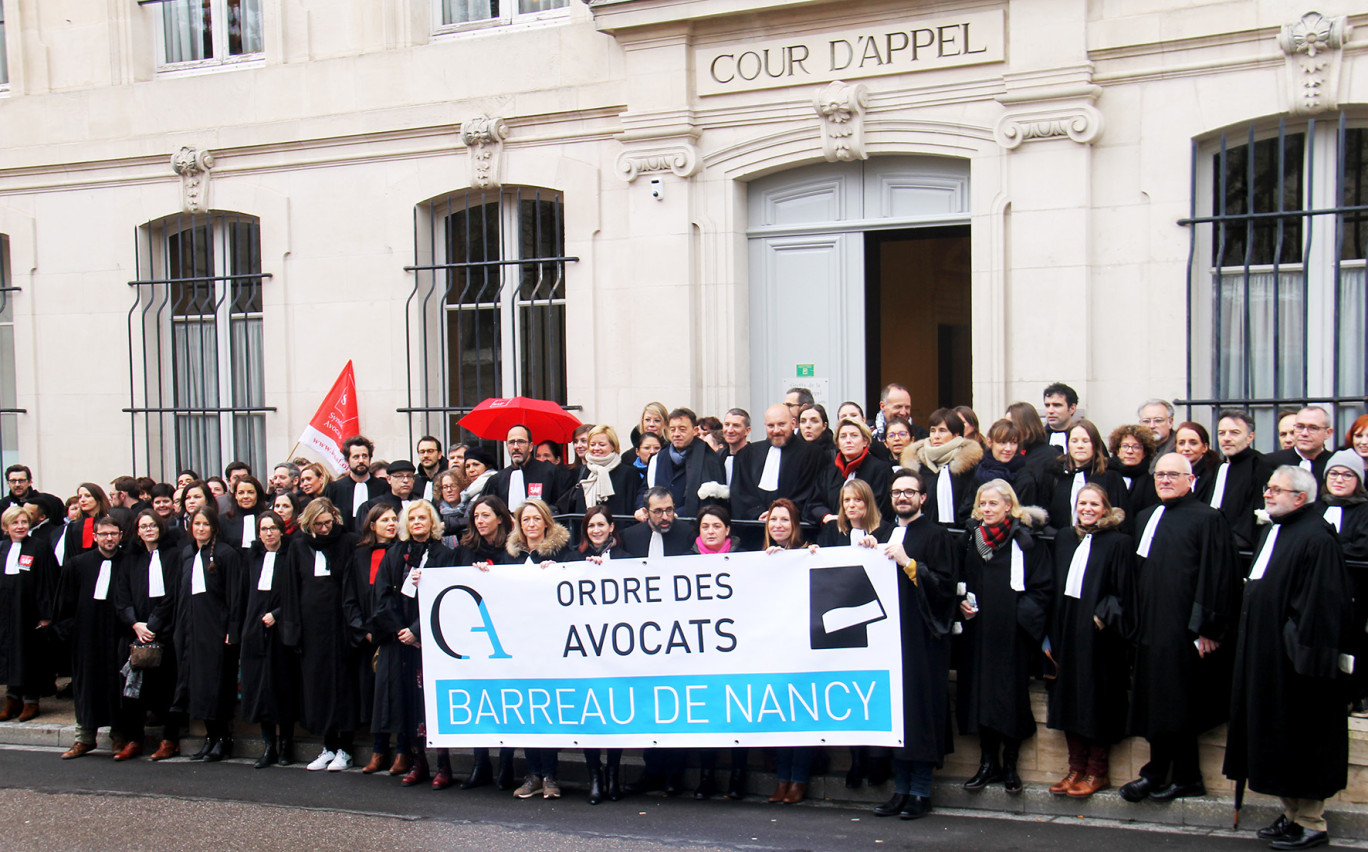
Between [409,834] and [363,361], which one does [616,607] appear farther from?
[363,361]

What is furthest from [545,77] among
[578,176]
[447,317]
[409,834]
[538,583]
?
[409,834]

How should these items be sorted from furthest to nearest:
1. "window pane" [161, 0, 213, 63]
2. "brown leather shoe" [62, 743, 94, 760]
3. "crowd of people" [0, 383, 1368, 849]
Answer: "window pane" [161, 0, 213, 63]
"brown leather shoe" [62, 743, 94, 760]
"crowd of people" [0, 383, 1368, 849]

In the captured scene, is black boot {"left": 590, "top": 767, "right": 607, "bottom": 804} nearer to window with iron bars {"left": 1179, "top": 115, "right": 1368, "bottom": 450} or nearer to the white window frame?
window with iron bars {"left": 1179, "top": 115, "right": 1368, "bottom": 450}

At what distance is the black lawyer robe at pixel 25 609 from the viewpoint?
444 inches

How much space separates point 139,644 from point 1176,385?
7.60 meters

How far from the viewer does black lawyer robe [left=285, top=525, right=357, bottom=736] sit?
960 cm

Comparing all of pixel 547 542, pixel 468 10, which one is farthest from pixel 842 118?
pixel 547 542

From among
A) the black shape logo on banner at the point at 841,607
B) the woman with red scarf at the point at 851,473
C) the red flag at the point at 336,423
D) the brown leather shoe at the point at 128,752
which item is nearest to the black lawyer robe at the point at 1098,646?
the black shape logo on banner at the point at 841,607

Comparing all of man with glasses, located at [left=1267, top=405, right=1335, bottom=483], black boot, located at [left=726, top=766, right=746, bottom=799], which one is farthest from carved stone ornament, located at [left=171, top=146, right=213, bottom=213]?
man with glasses, located at [left=1267, top=405, right=1335, bottom=483]

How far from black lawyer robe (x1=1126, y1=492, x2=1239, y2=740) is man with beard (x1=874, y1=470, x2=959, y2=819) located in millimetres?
1020

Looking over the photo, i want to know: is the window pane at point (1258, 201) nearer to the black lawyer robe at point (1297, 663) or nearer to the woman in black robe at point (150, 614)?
the black lawyer robe at point (1297, 663)

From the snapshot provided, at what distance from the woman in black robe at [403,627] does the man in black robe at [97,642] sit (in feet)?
8.16

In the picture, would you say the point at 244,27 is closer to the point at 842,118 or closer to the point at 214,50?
the point at 214,50

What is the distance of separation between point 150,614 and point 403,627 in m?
2.37
